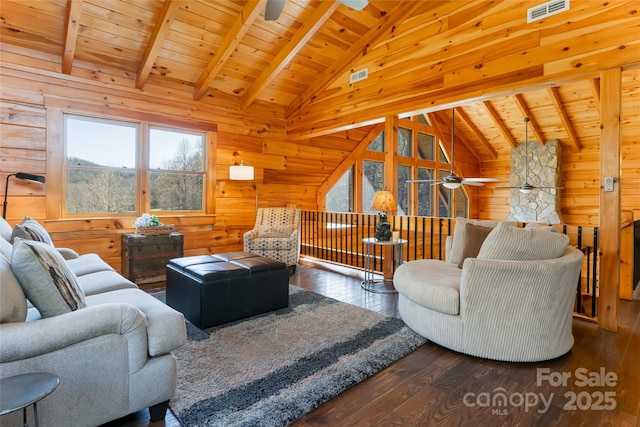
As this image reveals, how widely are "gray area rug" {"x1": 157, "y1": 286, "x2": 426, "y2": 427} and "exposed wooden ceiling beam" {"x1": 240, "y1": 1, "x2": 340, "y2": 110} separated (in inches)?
141

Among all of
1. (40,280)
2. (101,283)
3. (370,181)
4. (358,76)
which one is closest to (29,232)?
(101,283)

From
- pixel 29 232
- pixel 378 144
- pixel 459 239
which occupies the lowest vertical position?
pixel 459 239

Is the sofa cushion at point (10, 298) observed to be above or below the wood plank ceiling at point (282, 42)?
below

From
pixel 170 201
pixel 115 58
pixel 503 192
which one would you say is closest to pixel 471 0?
pixel 115 58

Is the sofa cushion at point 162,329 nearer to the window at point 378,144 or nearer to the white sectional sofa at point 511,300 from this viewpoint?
the white sectional sofa at point 511,300

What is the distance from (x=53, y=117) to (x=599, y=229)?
6.08m

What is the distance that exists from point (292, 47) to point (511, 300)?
4198 millimetres

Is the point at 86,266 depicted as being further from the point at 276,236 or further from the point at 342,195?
the point at 342,195

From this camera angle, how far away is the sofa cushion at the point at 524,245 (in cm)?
243

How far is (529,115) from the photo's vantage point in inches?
270

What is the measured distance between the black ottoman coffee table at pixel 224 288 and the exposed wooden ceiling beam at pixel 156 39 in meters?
2.74

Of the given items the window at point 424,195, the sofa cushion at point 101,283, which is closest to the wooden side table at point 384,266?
the sofa cushion at point 101,283

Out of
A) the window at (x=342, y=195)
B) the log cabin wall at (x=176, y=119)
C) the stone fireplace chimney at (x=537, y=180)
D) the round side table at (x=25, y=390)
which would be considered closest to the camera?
the round side table at (x=25, y=390)

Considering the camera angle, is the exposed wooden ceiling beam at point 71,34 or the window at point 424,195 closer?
the exposed wooden ceiling beam at point 71,34
